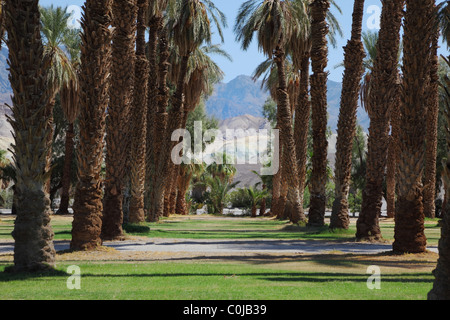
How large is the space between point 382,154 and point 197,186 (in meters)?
45.7

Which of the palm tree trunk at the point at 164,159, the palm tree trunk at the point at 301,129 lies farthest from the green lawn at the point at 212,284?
the palm tree trunk at the point at 301,129

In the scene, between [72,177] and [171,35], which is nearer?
[171,35]

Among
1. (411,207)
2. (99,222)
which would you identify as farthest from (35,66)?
(411,207)

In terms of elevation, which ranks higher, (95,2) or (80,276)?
(95,2)

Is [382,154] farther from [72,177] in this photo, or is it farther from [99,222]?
[72,177]

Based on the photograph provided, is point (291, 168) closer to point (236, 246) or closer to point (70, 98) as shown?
point (236, 246)

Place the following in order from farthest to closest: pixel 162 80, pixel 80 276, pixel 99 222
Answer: pixel 162 80
pixel 99 222
pixel 80 276

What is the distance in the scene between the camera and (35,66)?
33.2 feet

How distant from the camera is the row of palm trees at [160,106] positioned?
10055 millimetres

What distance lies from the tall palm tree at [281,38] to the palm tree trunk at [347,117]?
6403mm

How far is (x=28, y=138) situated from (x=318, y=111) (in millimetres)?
16332

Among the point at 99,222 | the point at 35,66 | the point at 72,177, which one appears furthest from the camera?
the point at 72,177

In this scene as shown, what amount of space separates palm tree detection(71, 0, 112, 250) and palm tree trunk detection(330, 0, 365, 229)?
1054 cm

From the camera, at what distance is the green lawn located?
7.51 metres
